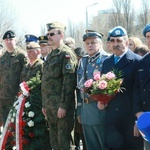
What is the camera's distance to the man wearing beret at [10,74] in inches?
230

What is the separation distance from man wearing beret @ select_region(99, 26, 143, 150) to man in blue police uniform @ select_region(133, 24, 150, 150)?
0.16m

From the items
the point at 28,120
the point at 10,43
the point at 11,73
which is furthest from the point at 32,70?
the point at 10,43

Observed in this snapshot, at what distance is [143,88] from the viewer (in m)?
3.44

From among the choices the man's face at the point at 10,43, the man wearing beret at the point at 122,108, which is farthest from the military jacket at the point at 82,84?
the man's face at the point at 10,43

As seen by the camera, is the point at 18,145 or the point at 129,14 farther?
the point at 129,14

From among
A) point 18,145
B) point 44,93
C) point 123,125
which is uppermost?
point 44,93

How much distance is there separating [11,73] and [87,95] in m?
2.15

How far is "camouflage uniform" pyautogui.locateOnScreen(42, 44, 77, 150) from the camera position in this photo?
4449 millimetres

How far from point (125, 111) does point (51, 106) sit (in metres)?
1.24

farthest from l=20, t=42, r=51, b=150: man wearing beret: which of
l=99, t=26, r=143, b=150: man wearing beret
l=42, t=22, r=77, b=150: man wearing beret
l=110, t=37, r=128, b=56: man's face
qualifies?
l=110, t=37, r=128, b=56: man's face

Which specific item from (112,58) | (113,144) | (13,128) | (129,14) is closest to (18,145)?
(13,128)

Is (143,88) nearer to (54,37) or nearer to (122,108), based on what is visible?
(122,108)

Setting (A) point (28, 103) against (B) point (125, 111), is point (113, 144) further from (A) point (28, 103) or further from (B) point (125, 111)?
(A) point (28, 103)

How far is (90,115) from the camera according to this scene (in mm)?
4117
